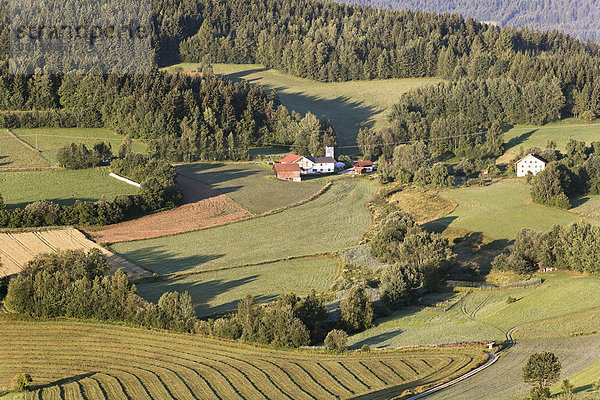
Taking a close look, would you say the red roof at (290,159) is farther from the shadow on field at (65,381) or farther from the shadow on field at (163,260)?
the shadow on field at (65,381)

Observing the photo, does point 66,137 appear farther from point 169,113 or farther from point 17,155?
point 169,113

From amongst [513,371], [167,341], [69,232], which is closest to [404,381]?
[513,371]

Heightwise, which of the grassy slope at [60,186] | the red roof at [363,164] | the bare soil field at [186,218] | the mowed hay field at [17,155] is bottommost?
the bare soil field at [186,218]

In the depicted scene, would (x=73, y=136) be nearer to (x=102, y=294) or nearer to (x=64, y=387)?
(x=102, y=294)

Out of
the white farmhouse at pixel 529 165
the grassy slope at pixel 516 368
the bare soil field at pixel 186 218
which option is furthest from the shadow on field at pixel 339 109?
the grassy slope at pixel 516 368

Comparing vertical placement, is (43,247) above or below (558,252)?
below

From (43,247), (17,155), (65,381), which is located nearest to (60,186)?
(17,155)
